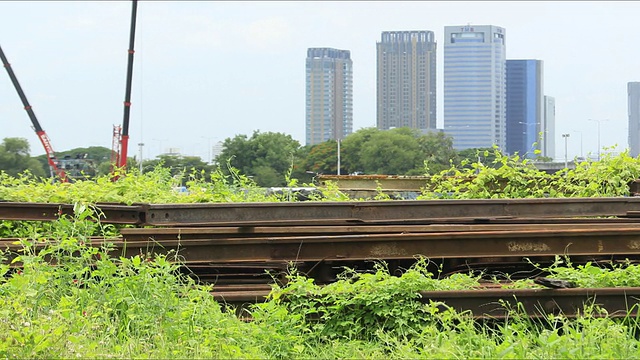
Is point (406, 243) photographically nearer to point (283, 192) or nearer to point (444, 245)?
point (444, 245)

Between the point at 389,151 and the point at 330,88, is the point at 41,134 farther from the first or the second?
the point at 330,88

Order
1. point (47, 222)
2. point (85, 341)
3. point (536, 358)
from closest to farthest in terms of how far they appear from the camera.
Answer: point (536, 358) < point (85, 341) < point (47, 222)

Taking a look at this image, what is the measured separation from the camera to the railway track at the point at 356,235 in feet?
24.9

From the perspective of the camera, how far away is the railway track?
759 centimetres

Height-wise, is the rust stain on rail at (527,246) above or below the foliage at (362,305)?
above

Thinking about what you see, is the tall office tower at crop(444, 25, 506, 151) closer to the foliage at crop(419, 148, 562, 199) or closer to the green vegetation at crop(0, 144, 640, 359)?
the foliage at crop(419, 148, 562, 199)

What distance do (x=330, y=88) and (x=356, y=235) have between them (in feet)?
447

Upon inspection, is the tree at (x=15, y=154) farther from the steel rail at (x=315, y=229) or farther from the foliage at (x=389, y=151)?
the steel rail at (x=315, y=229)

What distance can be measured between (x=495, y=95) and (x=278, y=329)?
7630 inches

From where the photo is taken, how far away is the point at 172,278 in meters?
6.52

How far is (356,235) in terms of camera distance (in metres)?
7.79

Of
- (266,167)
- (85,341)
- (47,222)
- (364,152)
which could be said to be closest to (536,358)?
(85,341)

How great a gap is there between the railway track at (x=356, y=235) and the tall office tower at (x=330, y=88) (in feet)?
432

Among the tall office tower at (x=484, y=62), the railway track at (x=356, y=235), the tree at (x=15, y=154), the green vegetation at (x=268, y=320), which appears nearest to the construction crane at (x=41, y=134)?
the tree at (x=15, y=154)
